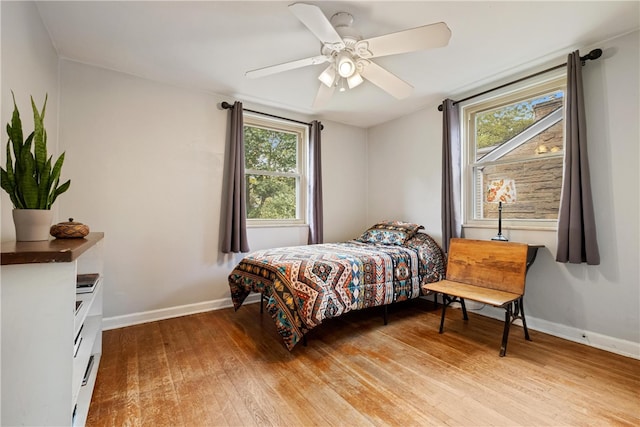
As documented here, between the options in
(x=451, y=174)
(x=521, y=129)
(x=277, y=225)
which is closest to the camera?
(x=521, y=129)

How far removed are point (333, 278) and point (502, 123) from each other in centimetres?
235

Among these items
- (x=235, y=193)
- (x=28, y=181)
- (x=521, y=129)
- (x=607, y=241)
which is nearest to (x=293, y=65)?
(x=235, y=193)

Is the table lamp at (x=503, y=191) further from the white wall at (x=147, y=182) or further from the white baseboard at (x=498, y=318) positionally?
the white wall at (x=147, y=182)

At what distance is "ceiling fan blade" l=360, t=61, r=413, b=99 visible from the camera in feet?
6.96

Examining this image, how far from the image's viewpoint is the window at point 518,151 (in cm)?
260

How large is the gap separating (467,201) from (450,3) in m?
1.97

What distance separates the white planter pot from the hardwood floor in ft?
3.07

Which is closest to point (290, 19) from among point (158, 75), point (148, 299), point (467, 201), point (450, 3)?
point (450, 3)

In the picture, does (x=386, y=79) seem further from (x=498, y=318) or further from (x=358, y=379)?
(x=498, y=318)

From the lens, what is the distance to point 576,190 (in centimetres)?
224

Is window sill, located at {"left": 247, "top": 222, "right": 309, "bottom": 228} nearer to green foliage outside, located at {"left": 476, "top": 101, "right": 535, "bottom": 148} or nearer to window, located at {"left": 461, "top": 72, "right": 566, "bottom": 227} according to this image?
window, located at {"left": 461, "top": 72, "right": 566, "bottom": 227}

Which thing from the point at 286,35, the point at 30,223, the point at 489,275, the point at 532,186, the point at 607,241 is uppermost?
the point at 286,35

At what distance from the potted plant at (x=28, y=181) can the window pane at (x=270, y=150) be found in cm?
220

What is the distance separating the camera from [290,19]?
1.97 metres
